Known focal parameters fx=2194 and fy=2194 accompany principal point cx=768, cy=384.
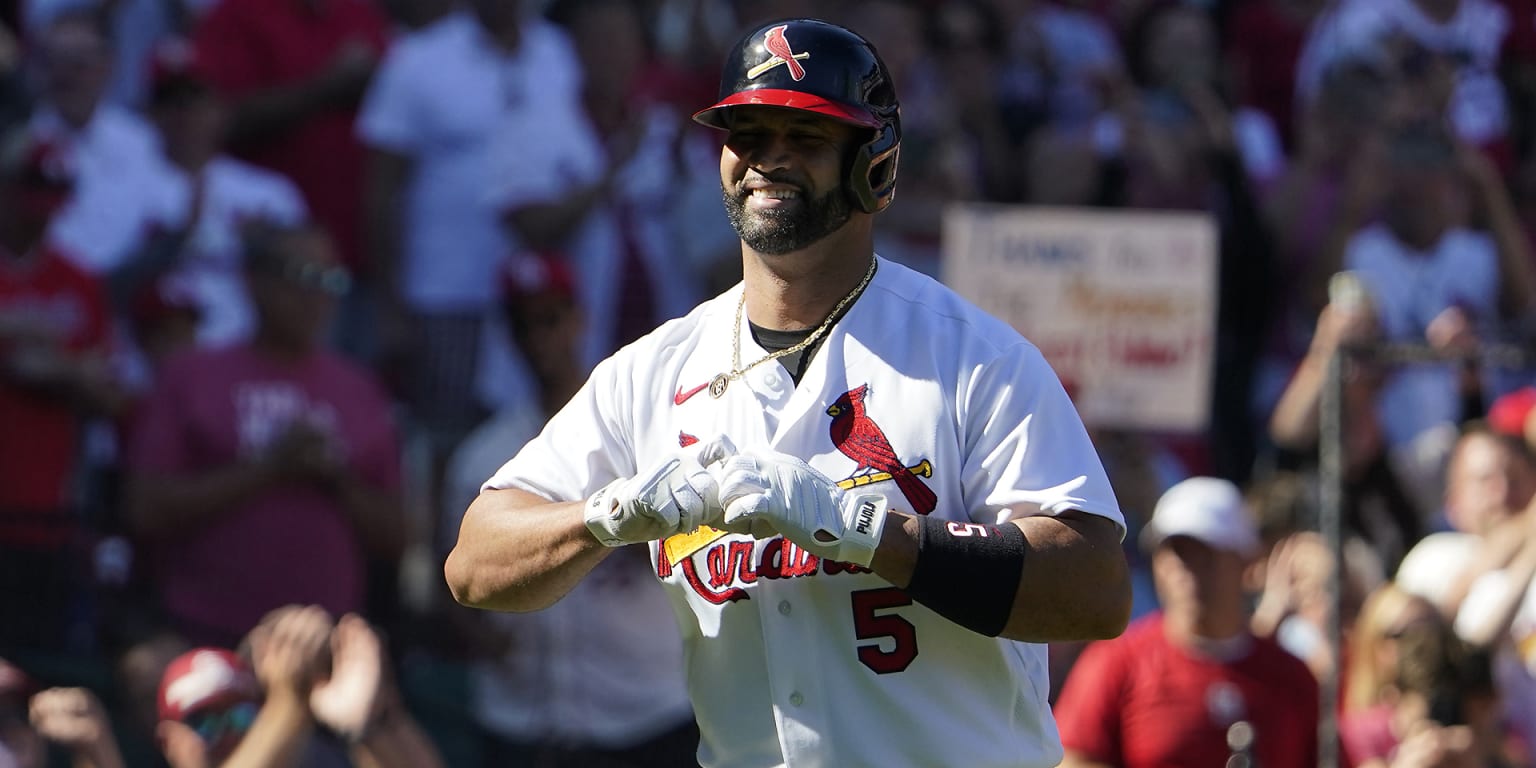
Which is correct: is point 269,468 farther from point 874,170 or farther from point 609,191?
point 874,170

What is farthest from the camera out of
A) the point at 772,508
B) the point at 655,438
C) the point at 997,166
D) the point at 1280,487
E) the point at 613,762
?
the point at 997,166

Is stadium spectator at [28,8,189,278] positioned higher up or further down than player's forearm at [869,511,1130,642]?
further down

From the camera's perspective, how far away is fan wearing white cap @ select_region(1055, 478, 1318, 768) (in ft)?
19.5

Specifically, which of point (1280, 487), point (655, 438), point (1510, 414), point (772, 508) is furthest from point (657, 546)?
point (1510, 414)

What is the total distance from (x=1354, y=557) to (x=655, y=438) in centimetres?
457

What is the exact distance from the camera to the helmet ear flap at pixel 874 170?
347 centimetres

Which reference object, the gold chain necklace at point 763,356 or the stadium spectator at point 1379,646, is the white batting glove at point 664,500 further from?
the stadium spectator at point 1379,646

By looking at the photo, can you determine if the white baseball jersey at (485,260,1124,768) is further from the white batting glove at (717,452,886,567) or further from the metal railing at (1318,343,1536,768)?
the metal railing at (1318,343,1536,768)

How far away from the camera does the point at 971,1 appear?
32.4 ft

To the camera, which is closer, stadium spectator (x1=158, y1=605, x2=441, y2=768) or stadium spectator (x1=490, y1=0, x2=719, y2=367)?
stadium spectator (x1=158, y1=605, x2=441, y2=768)

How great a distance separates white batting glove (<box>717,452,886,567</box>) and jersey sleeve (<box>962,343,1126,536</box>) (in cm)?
28

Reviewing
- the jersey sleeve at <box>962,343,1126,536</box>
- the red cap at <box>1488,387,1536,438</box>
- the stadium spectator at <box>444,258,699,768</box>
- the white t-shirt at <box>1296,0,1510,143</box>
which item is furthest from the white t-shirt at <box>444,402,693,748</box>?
the white t-shirt at <box>1296,0,1510,143</box>

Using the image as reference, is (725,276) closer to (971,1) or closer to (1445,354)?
(971,1)

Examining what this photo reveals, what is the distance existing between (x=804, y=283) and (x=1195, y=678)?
9.44 ft
